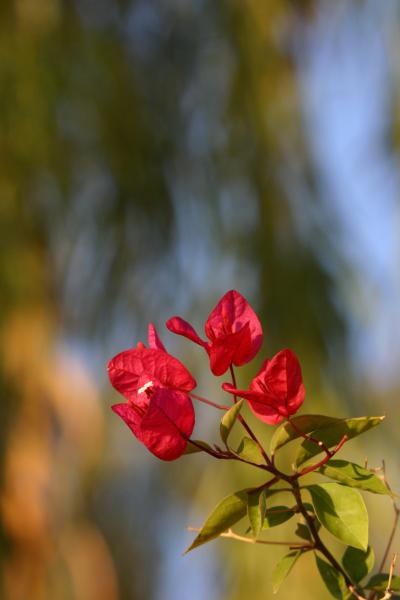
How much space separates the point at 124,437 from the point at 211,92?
0.87 m

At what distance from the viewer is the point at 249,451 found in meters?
0.36

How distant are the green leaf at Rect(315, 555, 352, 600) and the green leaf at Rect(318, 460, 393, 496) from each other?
58 millimetres

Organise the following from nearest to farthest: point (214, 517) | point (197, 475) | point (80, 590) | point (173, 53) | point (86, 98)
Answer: point (214, 517) → point (197, 475) → point (80, 590) → point (86, 98) → point (173, 53)

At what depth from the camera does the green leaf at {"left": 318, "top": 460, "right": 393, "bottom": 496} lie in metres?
0.35

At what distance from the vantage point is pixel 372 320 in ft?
6.72

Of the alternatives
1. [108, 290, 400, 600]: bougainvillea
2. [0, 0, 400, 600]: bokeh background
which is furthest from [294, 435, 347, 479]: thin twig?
[0, 0, 400, 600]: bokeh background

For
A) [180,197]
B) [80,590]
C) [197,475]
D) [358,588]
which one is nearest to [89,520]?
[80,590]

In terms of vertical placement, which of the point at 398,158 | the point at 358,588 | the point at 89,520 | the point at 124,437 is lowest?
the point at 358,588

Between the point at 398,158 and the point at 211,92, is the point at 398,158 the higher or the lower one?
the lower one

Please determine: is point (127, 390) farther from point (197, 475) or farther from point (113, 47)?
point (113, 47)

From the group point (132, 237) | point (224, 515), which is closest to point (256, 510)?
point (224, 515)

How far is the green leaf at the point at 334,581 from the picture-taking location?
0.39 m

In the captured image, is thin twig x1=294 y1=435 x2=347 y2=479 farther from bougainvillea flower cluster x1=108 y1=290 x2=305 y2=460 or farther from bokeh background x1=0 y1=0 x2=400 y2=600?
bokeh background x1=0 y1=0 x2=400 y2=600

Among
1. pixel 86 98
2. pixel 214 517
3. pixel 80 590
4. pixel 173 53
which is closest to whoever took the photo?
pixel 214 517
